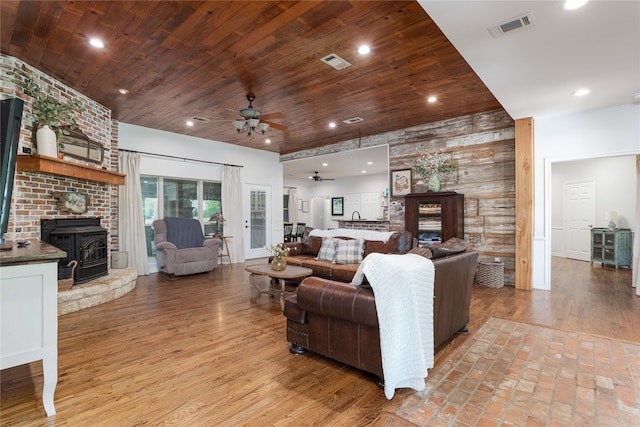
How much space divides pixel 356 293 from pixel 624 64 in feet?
11.6

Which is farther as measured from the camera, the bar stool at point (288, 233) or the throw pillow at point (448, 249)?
the bar stool at point (288, 233)

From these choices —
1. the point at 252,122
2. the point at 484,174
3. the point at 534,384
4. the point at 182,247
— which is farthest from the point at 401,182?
the point at 182,247

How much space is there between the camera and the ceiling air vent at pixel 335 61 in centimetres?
334

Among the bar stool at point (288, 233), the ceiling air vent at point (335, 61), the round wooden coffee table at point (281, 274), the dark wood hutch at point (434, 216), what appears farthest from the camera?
the bar stool at point (288, 233)

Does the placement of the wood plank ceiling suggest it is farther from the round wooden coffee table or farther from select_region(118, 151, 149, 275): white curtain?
the round wooden coffee table

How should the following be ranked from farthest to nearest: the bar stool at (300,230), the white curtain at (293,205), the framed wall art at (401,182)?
1. the white curtain at (293,205)
2. the bar stool at (300,230)
3. the framed wall art at (401,182)

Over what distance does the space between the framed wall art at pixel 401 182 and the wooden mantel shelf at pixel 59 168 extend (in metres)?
5.11

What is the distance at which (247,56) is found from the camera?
3340 mm

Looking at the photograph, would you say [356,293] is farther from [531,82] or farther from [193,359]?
[531,82]

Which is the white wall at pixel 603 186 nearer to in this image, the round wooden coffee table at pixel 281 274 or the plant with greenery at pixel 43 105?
the round wooden coffee table at pixel 281 274

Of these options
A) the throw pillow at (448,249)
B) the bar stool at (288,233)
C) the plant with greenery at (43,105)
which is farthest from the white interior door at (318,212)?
the throw pillow at (448,249)


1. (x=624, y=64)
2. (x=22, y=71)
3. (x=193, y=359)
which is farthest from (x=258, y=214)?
(x=624, y=64)

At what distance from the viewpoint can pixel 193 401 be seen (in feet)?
6.55

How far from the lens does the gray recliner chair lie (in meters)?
5.70
